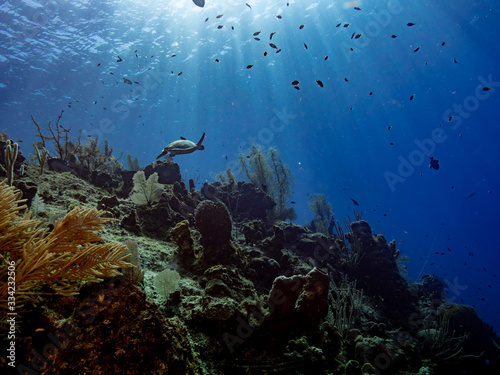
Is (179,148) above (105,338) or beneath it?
above

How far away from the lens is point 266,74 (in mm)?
41969

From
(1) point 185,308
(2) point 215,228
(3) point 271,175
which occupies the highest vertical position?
(3) point 271,175

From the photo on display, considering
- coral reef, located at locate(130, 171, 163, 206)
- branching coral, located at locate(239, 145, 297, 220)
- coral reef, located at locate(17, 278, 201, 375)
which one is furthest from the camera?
branching coral, located at locate(239, 145, 297, 220)

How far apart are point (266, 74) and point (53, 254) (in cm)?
4600

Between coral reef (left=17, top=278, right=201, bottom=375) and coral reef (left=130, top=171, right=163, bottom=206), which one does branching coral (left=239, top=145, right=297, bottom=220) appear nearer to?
coral reef (left=130, top=171, right=163, bottom=206)

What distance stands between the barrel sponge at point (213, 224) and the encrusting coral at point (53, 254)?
2990 mm

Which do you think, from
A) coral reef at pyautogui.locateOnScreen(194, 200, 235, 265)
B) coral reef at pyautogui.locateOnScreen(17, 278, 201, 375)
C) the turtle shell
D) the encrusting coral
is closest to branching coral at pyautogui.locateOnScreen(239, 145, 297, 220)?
the turtle shell

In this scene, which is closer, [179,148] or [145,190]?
[145,190]

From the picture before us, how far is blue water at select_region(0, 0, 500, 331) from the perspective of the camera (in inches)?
926

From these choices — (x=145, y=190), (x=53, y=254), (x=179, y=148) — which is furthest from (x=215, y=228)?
(x=179, y=148)

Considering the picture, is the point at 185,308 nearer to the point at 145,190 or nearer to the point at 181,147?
the point at 145,190

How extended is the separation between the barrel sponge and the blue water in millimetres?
6396

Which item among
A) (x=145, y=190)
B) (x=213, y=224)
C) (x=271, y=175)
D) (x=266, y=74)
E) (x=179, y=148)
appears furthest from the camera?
(x=266, y=74)

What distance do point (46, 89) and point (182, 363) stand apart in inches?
1695
